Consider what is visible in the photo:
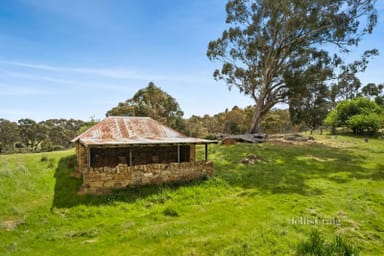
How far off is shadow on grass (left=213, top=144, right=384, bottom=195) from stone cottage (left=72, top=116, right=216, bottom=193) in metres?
1.92

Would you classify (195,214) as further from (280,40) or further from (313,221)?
(280,40)

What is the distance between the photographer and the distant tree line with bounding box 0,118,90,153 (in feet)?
137

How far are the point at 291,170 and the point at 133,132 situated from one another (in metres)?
8.64

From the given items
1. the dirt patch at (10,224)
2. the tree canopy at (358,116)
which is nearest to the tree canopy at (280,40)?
the tree canopy at (358,116)

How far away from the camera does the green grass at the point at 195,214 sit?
546cm

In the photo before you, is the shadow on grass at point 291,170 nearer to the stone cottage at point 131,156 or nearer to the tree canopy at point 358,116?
the stone cottage at point 131,156

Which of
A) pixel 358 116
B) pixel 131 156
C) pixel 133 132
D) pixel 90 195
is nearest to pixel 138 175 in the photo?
pixel 131 156

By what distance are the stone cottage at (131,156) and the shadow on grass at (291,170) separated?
1.92 meters

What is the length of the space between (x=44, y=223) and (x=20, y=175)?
14.9ft

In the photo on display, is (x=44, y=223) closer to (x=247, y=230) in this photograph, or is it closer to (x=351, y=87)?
(x=247, y=230)

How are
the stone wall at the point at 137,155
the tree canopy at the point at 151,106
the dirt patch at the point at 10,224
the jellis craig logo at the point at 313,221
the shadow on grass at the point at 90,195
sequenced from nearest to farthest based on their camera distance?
the dirt patch at the point at 10,224 → the jellis craig logo at the point at 313,221 → the shadow on grass at the point at 90,195 → the stone wall at the point at 137,155 → the tree canopy at the point at 151,106

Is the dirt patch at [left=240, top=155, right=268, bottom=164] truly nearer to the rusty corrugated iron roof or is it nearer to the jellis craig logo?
the rusty corrugated iron roof

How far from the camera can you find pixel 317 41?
23453 millimetres

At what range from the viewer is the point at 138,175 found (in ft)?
30.2
